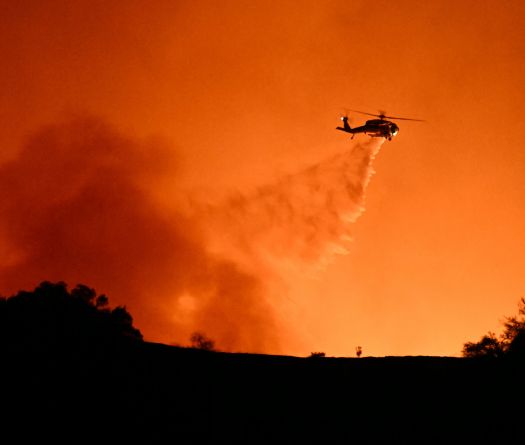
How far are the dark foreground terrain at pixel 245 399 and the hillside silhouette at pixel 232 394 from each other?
4 centimetres

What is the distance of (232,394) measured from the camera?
2075cm

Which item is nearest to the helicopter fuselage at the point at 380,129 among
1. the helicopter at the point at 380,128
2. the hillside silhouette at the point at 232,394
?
the helicopter at the point at 380,128

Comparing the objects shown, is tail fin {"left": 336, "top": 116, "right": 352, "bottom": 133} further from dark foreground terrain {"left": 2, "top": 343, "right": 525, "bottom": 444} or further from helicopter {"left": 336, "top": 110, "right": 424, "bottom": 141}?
dark foreground terrain {"left": 2, "top": 343, "right": 525, "bottom": 444}

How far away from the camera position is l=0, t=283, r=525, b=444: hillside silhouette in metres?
18.3

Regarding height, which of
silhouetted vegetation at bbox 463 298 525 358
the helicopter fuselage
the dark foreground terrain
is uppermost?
the helicopter fuselage

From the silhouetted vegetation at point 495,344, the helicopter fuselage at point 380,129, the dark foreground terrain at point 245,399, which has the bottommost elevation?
the dark foreground terrain at point 245,399

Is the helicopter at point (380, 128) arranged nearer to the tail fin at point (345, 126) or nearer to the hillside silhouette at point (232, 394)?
the tail fin at point (345, 126)

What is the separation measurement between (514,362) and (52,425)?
62.2ft

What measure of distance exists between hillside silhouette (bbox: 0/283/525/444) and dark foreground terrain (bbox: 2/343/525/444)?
1.7 inches

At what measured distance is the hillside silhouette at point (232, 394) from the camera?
60.2 feet

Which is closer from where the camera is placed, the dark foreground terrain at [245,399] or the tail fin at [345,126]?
the dark foreground terrain at [245,399]

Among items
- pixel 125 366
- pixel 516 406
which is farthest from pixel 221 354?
pixel 516 406

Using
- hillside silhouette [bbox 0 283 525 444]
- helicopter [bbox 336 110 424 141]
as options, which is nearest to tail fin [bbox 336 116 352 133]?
helicopter [bbox 336 110 424 141]

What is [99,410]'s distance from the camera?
61.9 ft
